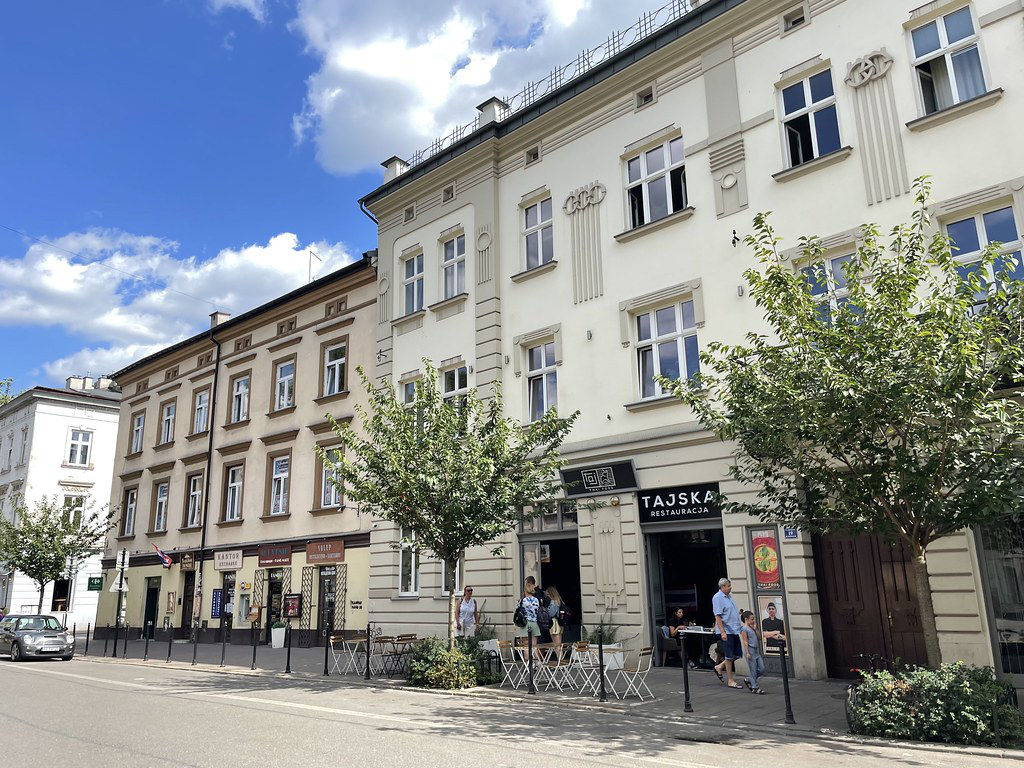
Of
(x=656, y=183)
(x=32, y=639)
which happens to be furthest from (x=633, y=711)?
(x=32, y=639)

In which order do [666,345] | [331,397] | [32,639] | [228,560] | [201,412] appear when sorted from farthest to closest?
[201,412] → [228,560] → [331,397] → [32,639] → [666,345]

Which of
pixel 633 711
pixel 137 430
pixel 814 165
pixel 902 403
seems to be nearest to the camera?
pixel 902 403

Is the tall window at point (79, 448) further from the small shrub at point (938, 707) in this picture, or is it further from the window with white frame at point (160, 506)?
the small shrub at point (938, 707)

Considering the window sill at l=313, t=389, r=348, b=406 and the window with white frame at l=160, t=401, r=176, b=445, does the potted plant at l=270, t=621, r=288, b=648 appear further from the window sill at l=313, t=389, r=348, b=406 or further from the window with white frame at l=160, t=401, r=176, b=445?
the window with white frame at l=160, t=401, r=176, b=445

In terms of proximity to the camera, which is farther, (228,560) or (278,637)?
(228,560)

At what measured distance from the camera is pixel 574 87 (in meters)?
18.6

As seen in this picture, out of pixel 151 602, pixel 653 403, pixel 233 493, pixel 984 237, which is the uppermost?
pixel 984 237

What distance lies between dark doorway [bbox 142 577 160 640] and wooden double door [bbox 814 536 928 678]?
86.2ft

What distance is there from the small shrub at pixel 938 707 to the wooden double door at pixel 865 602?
3682 mm

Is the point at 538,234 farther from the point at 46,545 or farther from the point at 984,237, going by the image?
the point at 46,545

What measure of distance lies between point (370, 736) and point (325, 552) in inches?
599

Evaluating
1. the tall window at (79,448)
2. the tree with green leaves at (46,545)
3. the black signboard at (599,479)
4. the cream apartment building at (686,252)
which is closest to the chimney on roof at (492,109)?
the cream apartment building at (686,252)

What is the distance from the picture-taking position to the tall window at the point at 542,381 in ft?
59.6

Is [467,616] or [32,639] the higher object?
[467,616]
